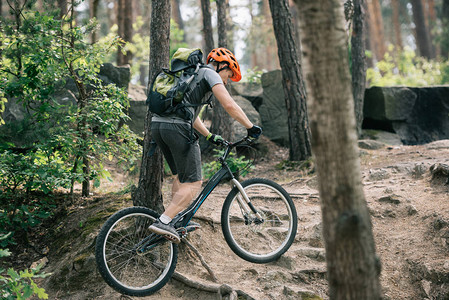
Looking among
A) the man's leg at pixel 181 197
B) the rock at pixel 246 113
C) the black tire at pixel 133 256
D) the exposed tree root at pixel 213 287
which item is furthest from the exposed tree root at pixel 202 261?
the rock at pixel 246 113

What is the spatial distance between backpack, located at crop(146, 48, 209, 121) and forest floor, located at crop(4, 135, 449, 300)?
1.79 meters

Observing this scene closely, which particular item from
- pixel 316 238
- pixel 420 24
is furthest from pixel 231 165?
pixel 420 24

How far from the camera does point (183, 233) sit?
4258 millimetres

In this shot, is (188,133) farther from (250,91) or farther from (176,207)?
(250,91)

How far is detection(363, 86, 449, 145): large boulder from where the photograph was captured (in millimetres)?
11375

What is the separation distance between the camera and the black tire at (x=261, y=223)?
4438 mm

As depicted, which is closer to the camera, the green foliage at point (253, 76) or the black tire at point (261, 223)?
the black tire at point (261, 223)

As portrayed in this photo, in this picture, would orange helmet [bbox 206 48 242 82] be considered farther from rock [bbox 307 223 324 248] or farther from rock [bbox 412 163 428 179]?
rock [bbox 412 163 428 179]

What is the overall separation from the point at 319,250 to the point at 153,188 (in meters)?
2.11

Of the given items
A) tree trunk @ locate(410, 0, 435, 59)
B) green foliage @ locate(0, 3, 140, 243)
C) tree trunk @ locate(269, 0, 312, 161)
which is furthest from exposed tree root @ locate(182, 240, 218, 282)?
tree trunk @ locate(410, 0, 435, 59)

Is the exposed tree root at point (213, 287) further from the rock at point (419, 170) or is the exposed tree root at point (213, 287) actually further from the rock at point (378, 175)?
the rock at point (419, 170)

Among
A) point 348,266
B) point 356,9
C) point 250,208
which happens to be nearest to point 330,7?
point 348,266

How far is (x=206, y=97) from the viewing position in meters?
4.27

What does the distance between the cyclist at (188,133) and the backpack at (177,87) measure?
7cm
